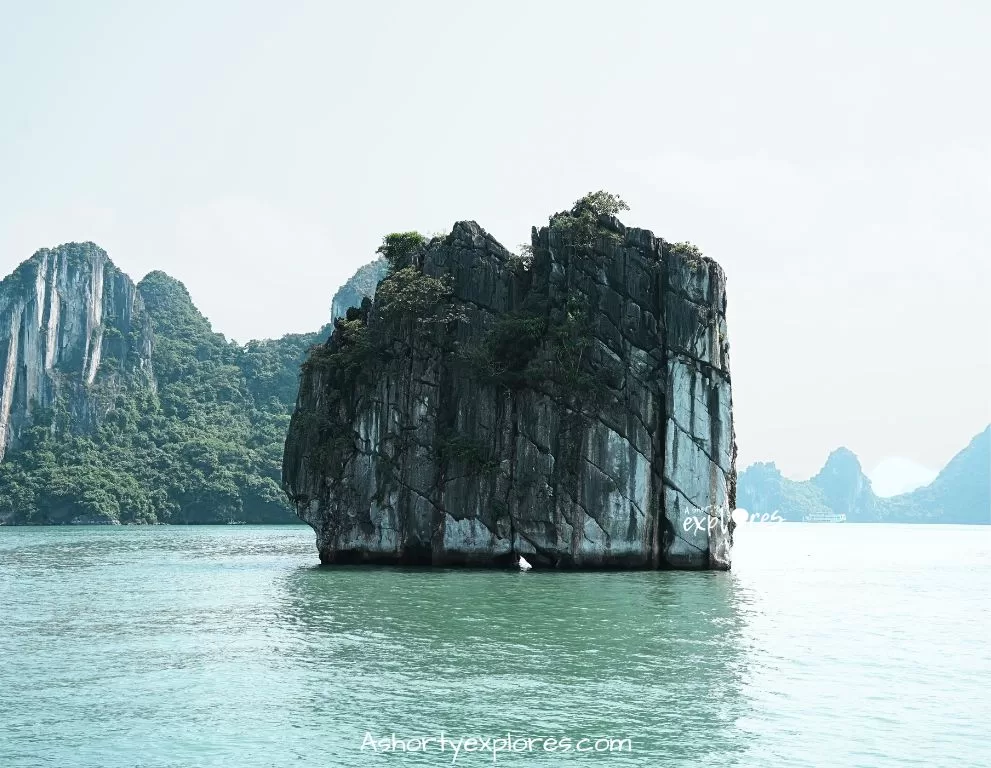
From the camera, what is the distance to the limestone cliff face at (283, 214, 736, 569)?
3181cm

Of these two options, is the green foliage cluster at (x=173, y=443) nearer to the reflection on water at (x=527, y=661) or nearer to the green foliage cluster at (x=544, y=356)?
the green foliage cluster at (x=544, y=356)

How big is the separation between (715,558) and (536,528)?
5411mm

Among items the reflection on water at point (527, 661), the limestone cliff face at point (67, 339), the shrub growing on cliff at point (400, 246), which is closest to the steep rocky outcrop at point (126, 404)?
the limestone cliff face at point (67, 339)

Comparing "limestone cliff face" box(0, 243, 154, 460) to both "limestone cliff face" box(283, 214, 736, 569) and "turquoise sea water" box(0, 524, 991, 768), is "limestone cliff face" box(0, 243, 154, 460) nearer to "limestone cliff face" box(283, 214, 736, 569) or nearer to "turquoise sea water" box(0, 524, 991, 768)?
"limestone cliff face" box(283, 214, 736, 569)

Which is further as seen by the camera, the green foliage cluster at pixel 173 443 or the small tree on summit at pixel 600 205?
the green foliage cluster at pixel 173 443

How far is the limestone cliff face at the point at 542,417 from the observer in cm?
3181

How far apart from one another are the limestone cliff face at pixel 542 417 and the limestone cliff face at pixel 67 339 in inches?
3354

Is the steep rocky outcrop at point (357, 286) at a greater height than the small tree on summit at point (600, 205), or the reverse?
the steep rocky outcrop at point (357, 286)

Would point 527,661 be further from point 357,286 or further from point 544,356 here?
point 357,286

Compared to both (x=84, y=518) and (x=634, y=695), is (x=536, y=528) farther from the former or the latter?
(x=84, y=518)

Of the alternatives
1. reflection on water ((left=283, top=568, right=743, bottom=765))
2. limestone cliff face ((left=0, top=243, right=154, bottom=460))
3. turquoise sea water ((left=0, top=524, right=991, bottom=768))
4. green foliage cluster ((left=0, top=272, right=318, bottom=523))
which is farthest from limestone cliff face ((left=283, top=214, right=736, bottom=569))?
limestone cliff face ((left=0, top=243, right=154, bottom=460))

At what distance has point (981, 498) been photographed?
624ft

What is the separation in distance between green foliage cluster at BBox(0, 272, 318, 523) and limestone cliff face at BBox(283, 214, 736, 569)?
68.1 m

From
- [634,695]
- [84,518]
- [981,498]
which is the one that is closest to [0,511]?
[84,518]
